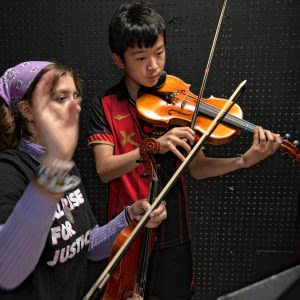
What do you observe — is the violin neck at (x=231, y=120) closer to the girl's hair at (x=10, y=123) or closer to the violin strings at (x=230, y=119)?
the violin strings at (x=230, y=119)

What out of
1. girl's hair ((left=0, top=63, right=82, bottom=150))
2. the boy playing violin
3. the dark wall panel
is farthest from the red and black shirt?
the dark wall panel

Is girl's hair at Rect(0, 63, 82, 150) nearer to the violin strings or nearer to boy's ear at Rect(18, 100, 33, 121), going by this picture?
boy's ear at Rect(18, 100, 33, 121)

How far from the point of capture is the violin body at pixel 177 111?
125cm

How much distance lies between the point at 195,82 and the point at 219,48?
0.68ft

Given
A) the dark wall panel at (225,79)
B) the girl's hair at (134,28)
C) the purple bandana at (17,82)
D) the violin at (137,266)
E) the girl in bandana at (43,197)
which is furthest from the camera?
the dark wall panel at (225,79)

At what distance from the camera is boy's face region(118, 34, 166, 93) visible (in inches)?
48.7

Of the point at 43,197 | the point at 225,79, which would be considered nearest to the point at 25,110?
the point at 43,197

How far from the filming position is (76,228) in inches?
36.8

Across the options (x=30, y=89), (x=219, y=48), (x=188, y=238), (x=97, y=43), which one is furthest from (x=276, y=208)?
(x=30, y=89)

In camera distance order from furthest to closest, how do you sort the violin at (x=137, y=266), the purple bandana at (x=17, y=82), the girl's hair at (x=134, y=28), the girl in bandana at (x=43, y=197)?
the girl's hair at (x=134, y=28), the violin at (x=137, y=266), the purple bandana at (x=17, y=82), the girl in bandana at (x=43, y=197)

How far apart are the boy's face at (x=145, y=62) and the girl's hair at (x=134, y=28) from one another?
0.02 metres

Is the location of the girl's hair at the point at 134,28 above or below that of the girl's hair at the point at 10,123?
above

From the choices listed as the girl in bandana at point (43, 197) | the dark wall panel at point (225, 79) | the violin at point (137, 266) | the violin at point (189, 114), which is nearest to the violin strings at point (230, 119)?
the violin at point (189, 114)

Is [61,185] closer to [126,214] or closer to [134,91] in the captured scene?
[126,214]
